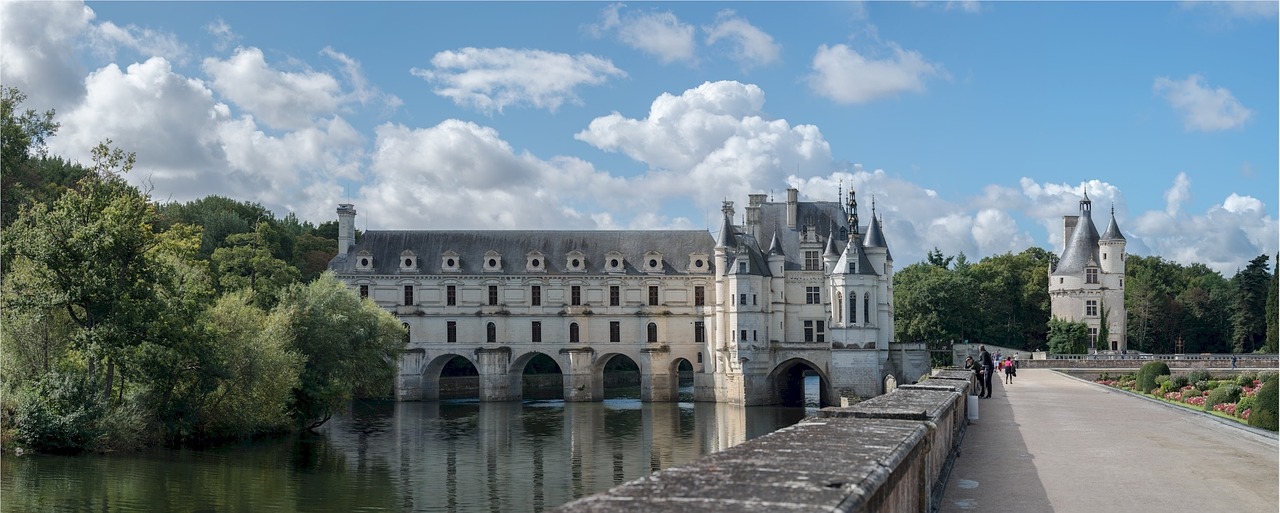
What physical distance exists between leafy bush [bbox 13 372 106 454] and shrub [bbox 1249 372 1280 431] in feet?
80.1

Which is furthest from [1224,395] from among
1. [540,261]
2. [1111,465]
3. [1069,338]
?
[1069,338]

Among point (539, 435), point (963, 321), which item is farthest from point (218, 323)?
point (963, 321)

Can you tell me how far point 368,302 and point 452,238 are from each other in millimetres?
16310

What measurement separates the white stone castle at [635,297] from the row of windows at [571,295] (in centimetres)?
6

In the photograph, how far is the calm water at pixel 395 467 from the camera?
22.9m

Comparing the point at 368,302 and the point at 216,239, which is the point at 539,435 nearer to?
the point at 368,302

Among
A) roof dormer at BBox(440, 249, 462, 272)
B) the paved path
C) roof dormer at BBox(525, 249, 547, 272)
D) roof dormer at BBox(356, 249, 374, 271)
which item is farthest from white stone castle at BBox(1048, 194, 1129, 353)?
the paved path

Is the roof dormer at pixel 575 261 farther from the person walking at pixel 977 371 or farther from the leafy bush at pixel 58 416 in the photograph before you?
the leafy bush at pixel 58 416

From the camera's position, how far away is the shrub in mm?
17641

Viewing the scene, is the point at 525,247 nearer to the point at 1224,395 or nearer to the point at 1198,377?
the point at 1198,377

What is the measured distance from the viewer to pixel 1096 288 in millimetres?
65938

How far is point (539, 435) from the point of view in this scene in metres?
42.3

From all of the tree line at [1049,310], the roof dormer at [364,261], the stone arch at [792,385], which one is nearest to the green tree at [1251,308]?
the tree line at [1049,310]

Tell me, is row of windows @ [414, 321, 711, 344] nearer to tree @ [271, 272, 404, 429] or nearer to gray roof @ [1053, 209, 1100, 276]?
tree @ [271, 272, 404, 429]
